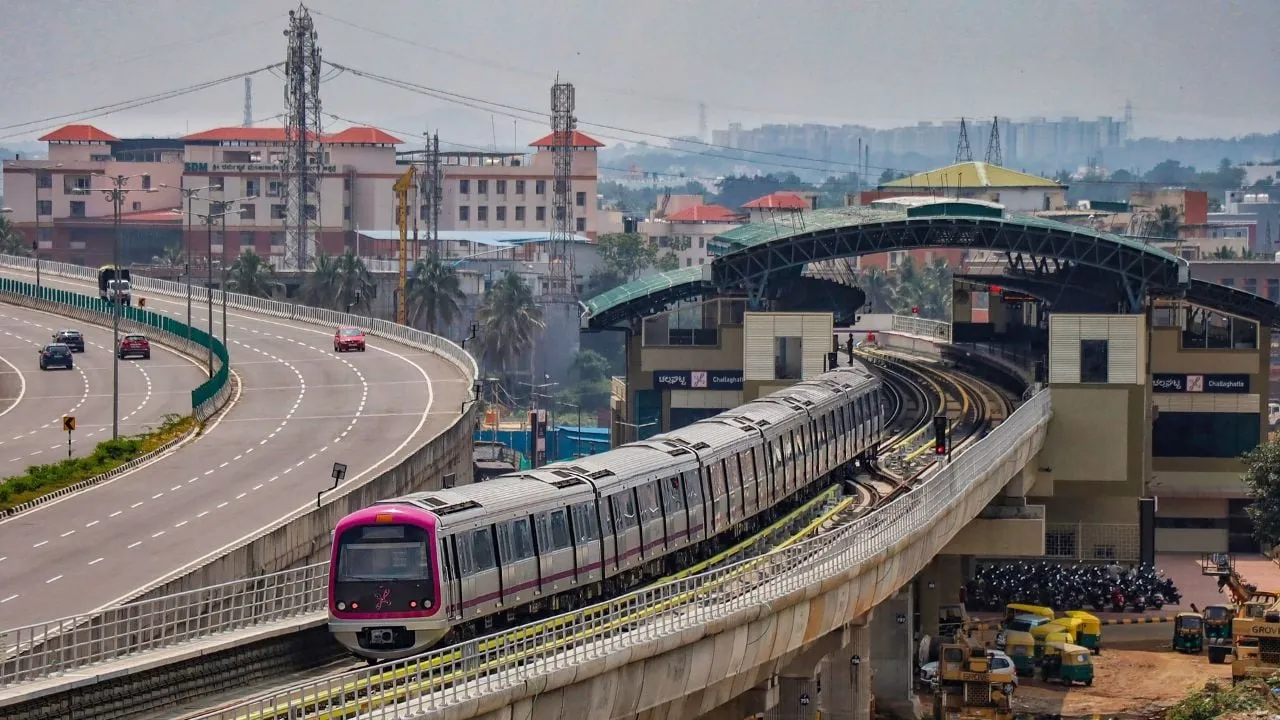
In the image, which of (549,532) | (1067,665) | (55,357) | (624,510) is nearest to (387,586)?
(549,532)

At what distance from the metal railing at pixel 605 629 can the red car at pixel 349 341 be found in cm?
5758

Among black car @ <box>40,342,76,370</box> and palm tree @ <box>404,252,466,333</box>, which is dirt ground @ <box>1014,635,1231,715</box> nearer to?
black car @ <box>40,342,76,370</box>

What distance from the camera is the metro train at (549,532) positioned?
39.8 metres

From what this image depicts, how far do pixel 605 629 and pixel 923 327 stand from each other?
10727 cm

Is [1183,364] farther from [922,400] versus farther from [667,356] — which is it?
[667,356]

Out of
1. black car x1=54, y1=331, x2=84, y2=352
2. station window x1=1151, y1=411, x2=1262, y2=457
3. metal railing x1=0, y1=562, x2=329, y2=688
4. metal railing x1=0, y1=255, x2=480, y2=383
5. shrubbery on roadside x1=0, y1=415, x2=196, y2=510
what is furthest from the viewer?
black car x1=54, y1=331, x2=84, y2=352

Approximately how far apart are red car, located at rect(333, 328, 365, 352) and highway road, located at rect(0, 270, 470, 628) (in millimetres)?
856

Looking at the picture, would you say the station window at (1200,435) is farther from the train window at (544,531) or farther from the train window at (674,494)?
the train window at (544,531)

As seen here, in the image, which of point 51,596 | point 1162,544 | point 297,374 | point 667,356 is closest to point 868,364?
point 667,356

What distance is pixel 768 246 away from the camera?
360 ft

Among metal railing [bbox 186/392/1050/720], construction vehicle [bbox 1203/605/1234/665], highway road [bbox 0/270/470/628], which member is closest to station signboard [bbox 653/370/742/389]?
highway road [bbox 0/270/470/628]

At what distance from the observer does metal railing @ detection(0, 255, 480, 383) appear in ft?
376

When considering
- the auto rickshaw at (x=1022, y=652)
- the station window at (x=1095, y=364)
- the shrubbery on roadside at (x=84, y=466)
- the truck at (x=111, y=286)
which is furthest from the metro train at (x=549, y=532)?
the truck at (x=111, y=286)

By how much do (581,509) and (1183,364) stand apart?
223 ft
